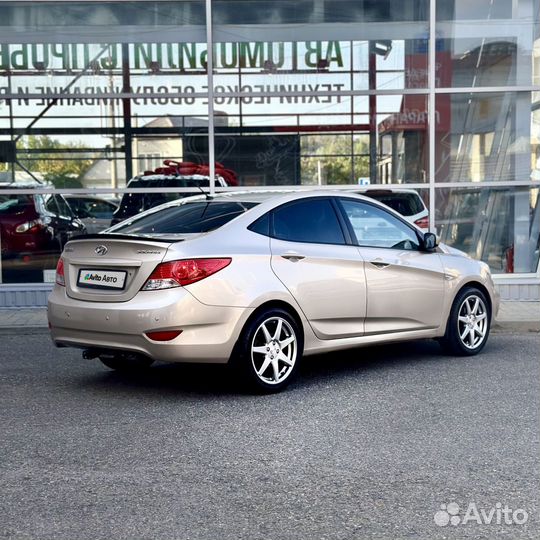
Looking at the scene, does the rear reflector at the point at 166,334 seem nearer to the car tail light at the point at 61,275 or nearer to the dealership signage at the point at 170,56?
the car tail light at the point at 61,275

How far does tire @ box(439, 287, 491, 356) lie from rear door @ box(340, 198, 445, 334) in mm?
221

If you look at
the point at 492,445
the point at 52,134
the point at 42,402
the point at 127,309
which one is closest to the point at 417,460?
the point at 492,445

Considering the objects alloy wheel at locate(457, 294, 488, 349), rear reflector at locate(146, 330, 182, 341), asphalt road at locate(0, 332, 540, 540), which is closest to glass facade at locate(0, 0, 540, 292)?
alloy wheel at locate(457, 294, 488, 349)

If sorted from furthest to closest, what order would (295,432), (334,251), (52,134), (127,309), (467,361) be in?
1. (52,134)
2. (467,361)
3. (334,251)
4. (127,309)
5. (295,432)

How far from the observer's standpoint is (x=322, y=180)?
12680 mm

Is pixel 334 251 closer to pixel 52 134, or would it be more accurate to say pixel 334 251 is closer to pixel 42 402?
pixel 42 402

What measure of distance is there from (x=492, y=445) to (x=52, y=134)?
8.86 m

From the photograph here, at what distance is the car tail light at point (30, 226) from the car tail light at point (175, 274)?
6516 millimetres

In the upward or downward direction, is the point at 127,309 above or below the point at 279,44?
below

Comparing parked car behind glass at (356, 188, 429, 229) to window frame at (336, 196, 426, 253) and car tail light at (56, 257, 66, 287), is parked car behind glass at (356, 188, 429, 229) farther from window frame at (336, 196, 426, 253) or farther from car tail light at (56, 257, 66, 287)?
car tail light at (56, 257, 66, 287)

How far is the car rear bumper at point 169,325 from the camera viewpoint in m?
6.29

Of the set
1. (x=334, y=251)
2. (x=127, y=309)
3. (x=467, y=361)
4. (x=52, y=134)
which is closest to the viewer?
(x=127, y=309)

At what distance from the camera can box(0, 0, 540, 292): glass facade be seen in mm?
12477

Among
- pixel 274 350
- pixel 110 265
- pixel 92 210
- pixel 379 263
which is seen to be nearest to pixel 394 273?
pixel 379 263
